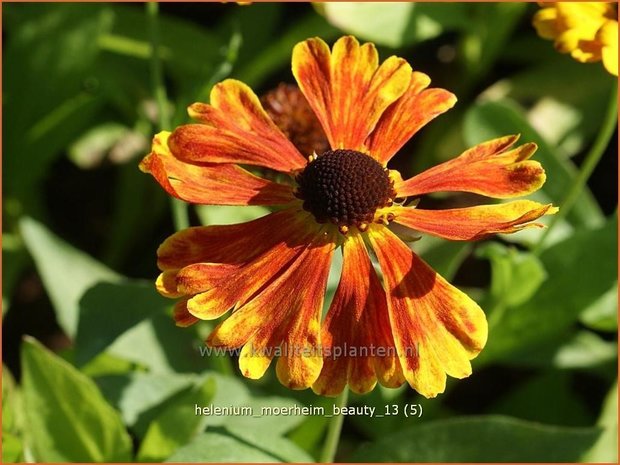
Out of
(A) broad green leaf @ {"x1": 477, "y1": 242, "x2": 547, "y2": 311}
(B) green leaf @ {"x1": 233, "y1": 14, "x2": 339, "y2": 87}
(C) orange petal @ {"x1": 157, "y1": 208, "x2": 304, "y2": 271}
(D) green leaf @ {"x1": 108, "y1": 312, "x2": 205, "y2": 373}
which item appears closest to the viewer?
(C) orange petal @ {"x1": 157, "y1": 208, "x2": 304, "y2": 271}

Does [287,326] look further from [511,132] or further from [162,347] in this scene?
[511,132]

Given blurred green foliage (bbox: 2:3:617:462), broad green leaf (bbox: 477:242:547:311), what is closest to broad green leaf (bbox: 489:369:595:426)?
blurred green foliage (bbox: 2:3:617:462)

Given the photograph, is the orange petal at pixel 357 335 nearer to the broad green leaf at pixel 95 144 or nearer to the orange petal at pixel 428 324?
the orange petal at pixel 428 324

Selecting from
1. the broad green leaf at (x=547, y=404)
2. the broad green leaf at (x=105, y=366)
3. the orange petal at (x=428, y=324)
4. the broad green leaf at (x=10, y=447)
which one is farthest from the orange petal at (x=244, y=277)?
the broad green leaf at (x=547, y=404)

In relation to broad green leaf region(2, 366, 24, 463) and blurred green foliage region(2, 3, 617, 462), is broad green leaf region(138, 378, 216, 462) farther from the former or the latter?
broad green leaf region(2, 366, 24, 463)

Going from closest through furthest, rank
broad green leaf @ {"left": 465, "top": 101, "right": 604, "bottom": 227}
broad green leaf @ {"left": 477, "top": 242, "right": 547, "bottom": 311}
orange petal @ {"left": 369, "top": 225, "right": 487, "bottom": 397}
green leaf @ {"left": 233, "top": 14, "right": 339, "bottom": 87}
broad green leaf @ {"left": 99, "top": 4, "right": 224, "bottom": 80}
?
orange petal @ {"left": 369, "top": 225, "right": 487, "bottom": 397} → broad green leaf @ {"left": 477, "top": 242, "right": 547, "bottom": 311} → broad green leaf @ {"left": 465, "top": 101, "right": 604, "bottom": 227} → green leaf @ {"left": 233, "top": 14, "right": 339, "bottom": 87} → broad green leaf @ {"left": 99, "top": 4, "right": 224, "bottom": 80}

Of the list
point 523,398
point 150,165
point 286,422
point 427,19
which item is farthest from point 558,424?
point 150,165
